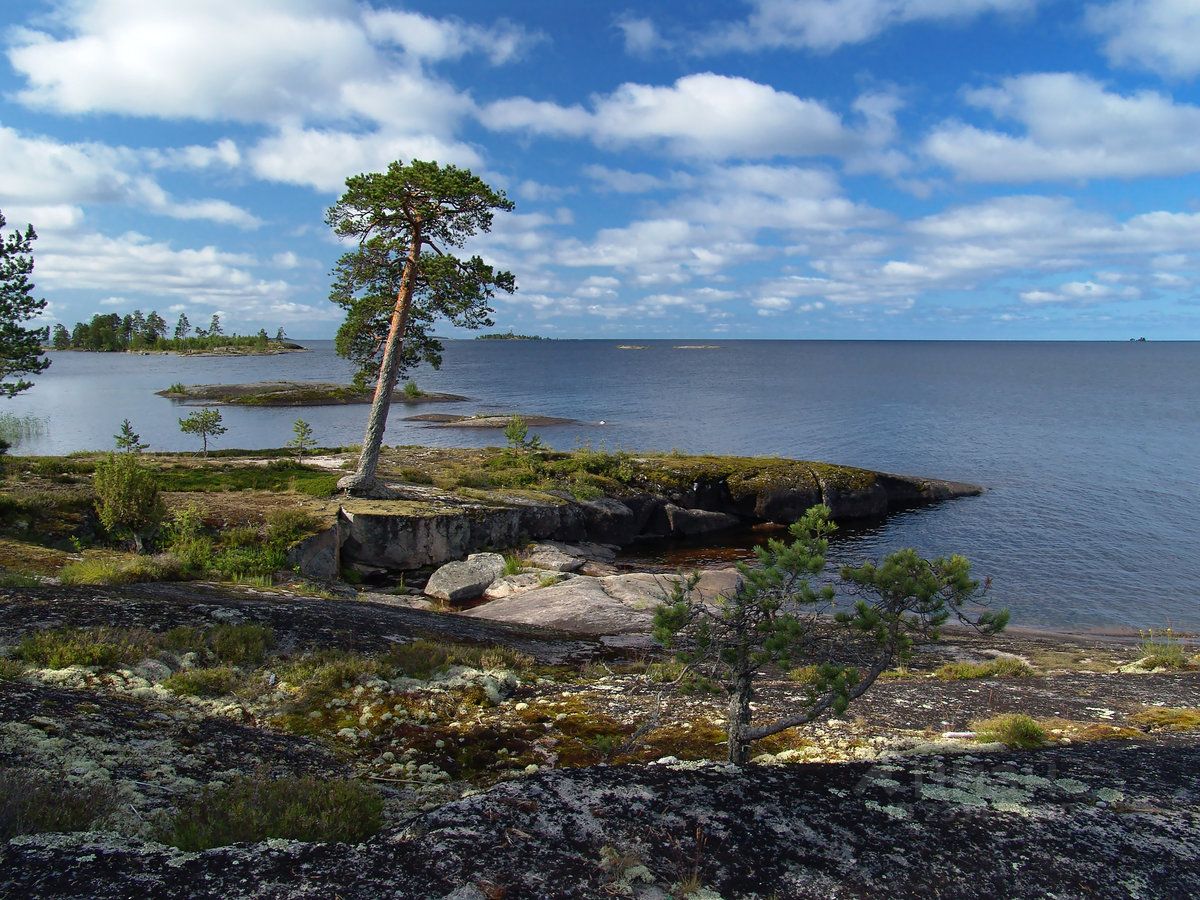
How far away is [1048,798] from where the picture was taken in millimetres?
5527

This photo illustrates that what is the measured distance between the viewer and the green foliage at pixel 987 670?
46.2 feet

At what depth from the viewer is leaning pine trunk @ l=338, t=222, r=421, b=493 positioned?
2691cm

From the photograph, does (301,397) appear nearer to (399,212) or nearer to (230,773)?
(399,212)

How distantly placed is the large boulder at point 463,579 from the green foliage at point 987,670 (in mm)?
14710

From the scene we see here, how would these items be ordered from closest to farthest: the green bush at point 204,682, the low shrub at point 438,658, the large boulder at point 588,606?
the green bush at point 204,682 < the low shrub at point 438,658 < the large boulder at point 588,606

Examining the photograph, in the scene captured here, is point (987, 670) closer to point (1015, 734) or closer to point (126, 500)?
point (1015, 734)

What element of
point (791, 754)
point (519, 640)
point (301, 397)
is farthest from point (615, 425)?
point (791, 754)

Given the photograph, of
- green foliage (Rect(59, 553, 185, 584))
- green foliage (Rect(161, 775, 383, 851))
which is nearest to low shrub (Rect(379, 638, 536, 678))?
green foliage (Rect(161, 775, 383, 851))

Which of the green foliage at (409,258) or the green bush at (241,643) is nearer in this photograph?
the green bush at (241,643)

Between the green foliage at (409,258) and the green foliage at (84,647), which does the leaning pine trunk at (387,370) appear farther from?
the green foliage at (84,647)

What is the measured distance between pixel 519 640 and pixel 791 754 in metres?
7.41

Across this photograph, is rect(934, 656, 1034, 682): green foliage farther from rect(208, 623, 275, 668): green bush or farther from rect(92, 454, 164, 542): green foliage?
rect(92, 454, 164, 542): green foliage

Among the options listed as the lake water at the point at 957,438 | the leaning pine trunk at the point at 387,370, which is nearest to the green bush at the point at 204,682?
the leaning pine trunk at the point at 387,370

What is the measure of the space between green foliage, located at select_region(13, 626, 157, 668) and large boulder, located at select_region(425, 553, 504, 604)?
14456mm
